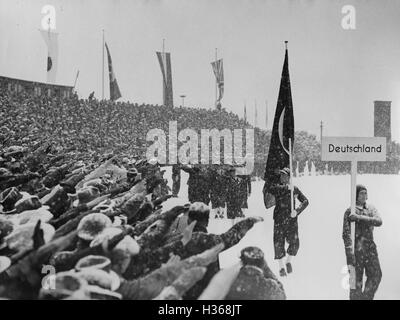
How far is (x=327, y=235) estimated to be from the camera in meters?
2.45

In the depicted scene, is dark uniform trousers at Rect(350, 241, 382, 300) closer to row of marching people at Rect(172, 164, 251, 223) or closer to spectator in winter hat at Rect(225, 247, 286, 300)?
spectator in winter hat at Rect(225, 247, 286, 300)

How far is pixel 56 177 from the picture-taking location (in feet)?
8.09

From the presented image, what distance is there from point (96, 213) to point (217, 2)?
57.3 inches

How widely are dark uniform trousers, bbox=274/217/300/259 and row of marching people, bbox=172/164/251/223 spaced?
22 centimetres

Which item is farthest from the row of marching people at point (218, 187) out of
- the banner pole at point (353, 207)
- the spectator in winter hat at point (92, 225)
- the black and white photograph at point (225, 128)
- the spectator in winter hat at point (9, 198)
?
the spectator in winter hat at point (9, 198)

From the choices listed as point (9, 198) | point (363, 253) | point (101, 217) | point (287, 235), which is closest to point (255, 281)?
point (287, 235)

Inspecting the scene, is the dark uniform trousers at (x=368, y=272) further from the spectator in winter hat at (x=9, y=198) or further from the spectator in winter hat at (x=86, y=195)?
the spectator in winter hat at (x=9, y=198)

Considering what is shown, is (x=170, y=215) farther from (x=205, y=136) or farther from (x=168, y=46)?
(x=168, y=46)

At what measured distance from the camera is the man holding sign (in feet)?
7.94

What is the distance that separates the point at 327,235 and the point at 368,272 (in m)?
0.31

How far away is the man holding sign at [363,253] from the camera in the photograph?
7.94ft

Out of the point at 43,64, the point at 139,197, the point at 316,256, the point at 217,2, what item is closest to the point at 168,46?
the point at 217,2

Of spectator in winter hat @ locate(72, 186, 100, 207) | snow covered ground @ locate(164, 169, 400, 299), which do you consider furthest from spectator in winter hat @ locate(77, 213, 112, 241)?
snow covered ground @ locate(164, 169, 400, 299)

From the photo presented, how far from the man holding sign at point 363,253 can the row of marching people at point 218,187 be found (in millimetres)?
628
